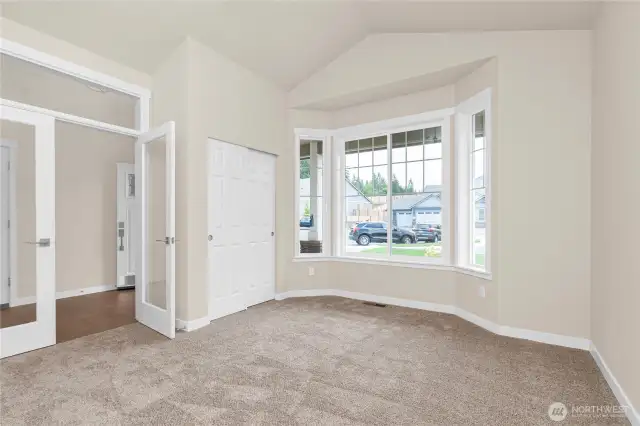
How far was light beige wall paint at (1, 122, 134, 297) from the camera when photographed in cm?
527

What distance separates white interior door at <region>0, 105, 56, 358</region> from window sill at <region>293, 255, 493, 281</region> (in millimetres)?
2873

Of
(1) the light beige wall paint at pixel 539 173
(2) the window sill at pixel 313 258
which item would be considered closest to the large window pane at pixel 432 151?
(1) the light beige wall paint at pixel 539 173

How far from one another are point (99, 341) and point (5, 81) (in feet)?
7.77

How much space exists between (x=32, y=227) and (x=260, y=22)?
2895 mm

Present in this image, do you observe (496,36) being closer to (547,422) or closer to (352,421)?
(547,422)

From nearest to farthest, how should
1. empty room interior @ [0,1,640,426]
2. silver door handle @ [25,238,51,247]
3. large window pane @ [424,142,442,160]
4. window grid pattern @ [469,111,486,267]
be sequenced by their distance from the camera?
1. empty room interior @ [0,1,640,426]
2. silver door handle @ [25,238,51,247]
3. window grid pattern @ [469,111,486,267]
4. large window pane @ [424,142,442,160]

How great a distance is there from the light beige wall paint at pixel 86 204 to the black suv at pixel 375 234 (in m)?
3.99

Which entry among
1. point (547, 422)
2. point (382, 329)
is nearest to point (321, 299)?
point (382, 329)

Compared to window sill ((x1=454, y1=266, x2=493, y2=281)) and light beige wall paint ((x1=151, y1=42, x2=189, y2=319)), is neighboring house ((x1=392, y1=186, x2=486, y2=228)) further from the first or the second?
light beige wall paint ((x1=151, y1=42, x2=189, y2=319))

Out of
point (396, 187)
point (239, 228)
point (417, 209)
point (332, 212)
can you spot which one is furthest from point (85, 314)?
point (417, 209)

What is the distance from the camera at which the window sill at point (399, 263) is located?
3.88 m

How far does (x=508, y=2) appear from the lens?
305 centimetres

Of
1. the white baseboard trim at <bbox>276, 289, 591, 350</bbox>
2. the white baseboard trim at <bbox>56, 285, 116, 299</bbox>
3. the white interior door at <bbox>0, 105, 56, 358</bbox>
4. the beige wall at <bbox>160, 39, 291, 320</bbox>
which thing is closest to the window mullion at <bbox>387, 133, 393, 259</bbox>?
the white baseboard trim at <bbox>276, 289, 591, 350</bbox>

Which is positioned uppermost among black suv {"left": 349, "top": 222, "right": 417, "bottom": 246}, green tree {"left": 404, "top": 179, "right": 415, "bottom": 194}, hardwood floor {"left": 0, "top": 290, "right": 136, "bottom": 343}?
green tree {"left": 404, "top": 179, "right": 415, "bottom": 194}
